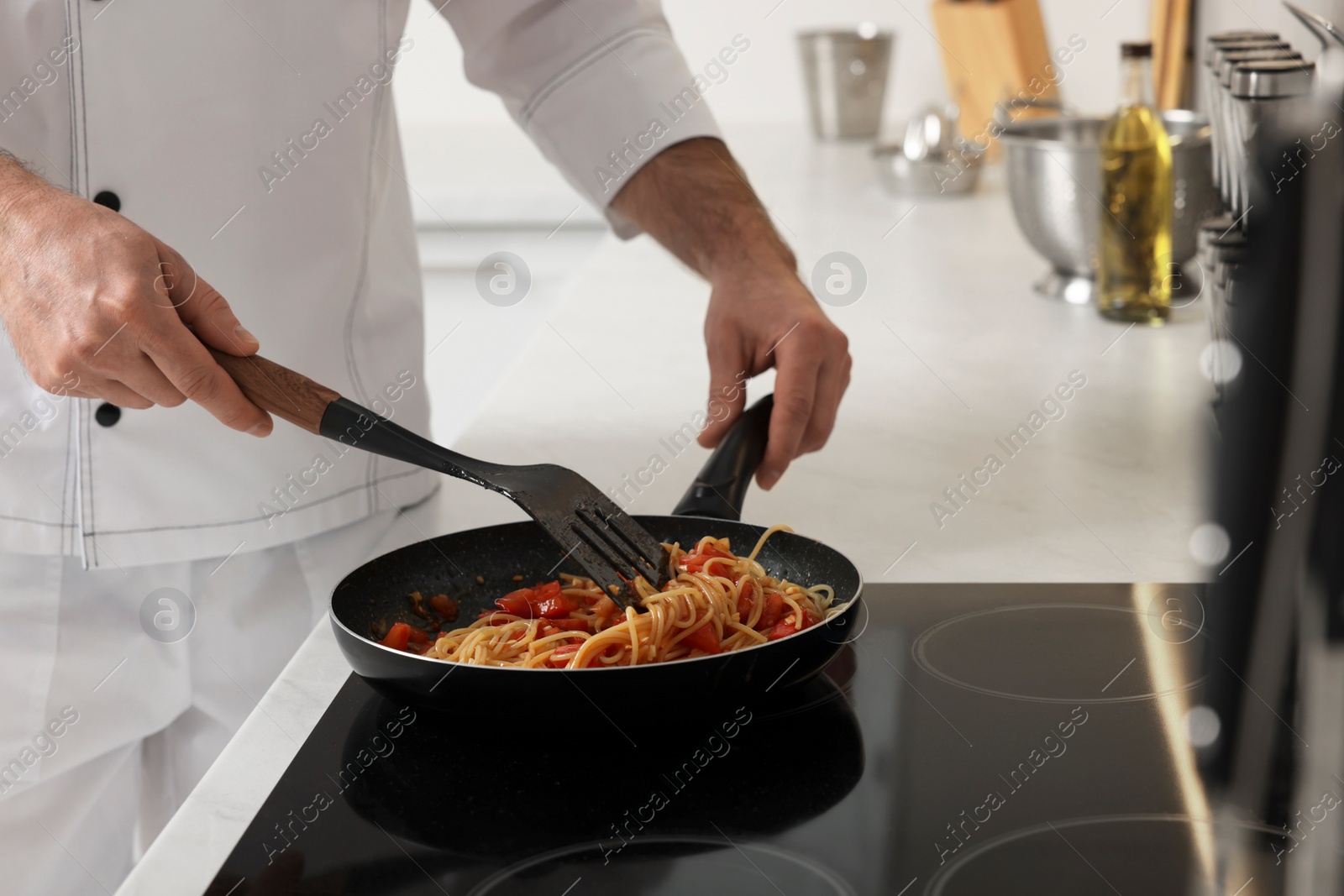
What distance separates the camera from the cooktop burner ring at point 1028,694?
26.4 inches

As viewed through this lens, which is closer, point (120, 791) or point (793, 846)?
point (793, 846)

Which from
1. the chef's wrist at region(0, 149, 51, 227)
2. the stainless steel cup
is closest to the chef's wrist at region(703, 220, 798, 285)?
the chef's wrist at region(0, 149, 51, 227)

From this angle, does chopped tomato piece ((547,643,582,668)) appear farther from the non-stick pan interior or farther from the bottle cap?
the bottle cap

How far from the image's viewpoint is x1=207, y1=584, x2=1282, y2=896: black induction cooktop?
52cm

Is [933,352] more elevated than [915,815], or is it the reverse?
[915,815]

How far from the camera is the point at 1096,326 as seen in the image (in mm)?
1465

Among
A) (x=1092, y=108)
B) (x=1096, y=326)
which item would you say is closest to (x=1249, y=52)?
(x=1096, y=326)

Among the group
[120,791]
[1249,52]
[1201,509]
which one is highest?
[1201,509]

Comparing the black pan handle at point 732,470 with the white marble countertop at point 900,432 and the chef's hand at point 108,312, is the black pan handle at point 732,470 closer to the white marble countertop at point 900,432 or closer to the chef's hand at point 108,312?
the white marble countertop at point 900,432

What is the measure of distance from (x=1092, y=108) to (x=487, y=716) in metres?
2.34

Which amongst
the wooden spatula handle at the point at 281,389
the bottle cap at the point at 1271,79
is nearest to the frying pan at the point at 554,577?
the wooden spatula handle at the point at 281,389

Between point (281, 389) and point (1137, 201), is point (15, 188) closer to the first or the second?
point (281, 389)

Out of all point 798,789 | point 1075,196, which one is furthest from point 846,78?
point 798,789

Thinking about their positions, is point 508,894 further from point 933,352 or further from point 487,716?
point 933,352
